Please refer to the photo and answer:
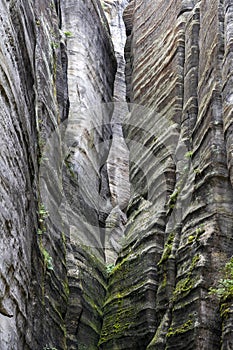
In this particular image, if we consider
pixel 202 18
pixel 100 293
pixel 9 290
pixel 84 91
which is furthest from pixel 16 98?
pixel 84 91

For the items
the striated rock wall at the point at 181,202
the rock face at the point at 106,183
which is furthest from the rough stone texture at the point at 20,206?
the striated rock wall at the point at 181,202

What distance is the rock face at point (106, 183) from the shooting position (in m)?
11.9

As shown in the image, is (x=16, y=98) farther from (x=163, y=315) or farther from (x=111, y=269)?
(x=111, y=269)

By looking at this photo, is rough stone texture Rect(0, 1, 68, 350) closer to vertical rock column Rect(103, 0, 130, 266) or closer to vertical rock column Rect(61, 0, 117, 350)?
vertical rock column Rect(61, 0, 117, 350)

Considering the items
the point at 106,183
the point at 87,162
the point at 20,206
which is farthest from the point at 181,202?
the point at 106,183

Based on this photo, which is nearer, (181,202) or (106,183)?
(181,202)

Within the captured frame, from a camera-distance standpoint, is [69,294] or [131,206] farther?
[131,206]

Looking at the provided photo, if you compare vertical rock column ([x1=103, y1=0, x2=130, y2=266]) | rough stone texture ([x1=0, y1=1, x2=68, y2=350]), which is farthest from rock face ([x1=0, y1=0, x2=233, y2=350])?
vertical rock column ([x1=103, y1=0, x2=130, y2=266])

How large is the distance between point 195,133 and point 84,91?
800cm

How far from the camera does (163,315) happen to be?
59.0 feet

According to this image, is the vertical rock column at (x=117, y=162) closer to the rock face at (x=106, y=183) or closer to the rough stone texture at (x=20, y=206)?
the rock face at (x=106, y=183)

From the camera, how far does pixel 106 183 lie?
94.2 feet

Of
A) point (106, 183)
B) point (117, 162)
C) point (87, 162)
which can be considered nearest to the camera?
point (87, 162)

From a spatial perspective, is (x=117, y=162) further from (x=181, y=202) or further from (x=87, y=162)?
(x=181, y=202)
